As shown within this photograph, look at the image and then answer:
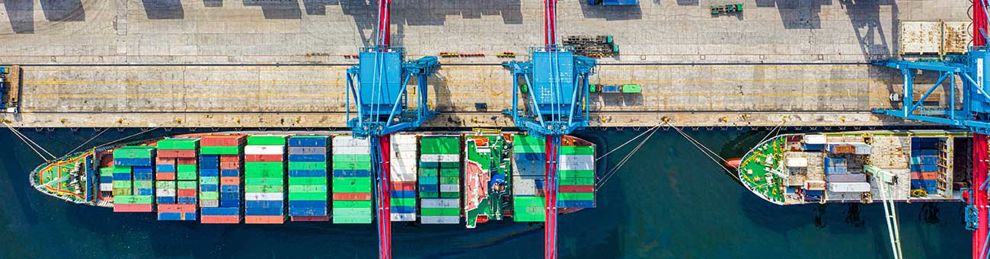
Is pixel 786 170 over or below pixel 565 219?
over

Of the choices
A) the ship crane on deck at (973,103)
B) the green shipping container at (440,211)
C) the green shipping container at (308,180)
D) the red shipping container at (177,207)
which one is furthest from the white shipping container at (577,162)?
the red shipping container at (177,207)

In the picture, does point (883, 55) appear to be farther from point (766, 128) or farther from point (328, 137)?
point (328, 137)

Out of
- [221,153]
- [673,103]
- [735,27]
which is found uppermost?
[735,27]

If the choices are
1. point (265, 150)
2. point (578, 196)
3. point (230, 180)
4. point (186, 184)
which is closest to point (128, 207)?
point (186, 184)

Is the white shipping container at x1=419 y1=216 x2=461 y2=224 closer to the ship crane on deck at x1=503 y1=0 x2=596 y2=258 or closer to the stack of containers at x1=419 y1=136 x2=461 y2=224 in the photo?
the stack of containers at x1=419 y1=136 x2=461 y2=224

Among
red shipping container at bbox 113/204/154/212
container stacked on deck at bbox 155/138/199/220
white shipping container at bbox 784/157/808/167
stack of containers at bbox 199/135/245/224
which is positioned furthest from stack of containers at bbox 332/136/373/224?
white shipping container at bbox 784/157/808/167

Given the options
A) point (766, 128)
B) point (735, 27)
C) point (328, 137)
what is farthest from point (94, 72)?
point (766, 128)

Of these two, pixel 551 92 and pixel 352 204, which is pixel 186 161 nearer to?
pixel 352 204

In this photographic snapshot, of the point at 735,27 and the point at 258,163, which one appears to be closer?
the point at 258,163
